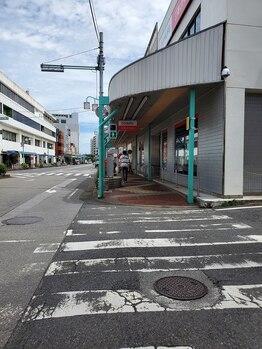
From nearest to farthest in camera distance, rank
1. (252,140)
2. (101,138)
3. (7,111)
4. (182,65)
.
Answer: (182,65) → (252,140) → (101,138) → (7,111)

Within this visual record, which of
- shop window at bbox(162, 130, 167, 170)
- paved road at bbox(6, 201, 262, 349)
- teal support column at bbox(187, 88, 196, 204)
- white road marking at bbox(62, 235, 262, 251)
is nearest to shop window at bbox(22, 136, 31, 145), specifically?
shop window at bbox(162, 130, 167, 170)

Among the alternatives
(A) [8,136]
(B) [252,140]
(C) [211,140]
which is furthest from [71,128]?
(B) [252,140]

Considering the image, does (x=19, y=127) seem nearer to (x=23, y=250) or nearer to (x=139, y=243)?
(x=23, y=250)

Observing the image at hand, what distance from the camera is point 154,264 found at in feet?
15.0

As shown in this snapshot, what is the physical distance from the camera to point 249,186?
10531mm

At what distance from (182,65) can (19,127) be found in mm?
52052

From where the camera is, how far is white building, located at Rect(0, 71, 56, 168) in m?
50.0

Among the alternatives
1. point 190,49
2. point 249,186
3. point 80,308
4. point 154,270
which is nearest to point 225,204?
point 249,186

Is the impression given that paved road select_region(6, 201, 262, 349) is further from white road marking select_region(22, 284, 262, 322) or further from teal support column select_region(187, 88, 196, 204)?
teal support column select_region(187, 88, 196, 204)

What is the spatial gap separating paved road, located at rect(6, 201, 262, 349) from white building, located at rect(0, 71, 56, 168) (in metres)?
37.4

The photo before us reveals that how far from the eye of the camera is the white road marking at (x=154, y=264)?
437 cm

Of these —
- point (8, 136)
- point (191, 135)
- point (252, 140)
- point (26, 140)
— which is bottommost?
point (252, 140)

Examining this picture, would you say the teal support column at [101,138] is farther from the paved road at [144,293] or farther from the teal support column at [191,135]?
the paved road at [144,293]

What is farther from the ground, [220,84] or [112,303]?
[220,84]
